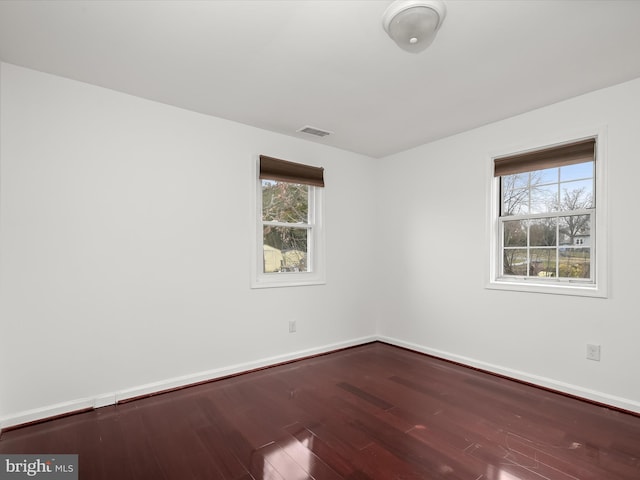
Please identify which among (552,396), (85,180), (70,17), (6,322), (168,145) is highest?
(70,17)

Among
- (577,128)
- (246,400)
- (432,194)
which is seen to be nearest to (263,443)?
(246,400)

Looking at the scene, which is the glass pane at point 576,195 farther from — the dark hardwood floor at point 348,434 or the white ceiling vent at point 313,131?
the white ceiling vent at point 313,131

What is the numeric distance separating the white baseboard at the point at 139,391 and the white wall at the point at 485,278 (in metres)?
1.39

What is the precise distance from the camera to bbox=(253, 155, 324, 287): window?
3678mm

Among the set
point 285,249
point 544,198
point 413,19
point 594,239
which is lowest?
point 285,249

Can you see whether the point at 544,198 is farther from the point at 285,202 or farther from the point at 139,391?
the point at 139,391

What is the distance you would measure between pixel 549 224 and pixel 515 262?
0.48 meters

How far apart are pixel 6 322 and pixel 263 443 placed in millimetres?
1953

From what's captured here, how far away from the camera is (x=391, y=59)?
2.32 metres

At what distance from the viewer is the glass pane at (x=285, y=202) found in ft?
12.4

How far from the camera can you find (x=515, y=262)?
347 cm

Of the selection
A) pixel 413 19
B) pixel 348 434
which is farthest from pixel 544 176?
pixel 348 434

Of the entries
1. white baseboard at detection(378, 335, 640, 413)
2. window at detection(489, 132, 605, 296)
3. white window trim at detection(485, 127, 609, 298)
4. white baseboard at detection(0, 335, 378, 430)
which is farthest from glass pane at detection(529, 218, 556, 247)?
white baseboard at detection(0, 335, 378, 430)

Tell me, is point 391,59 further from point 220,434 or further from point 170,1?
point 220,434
